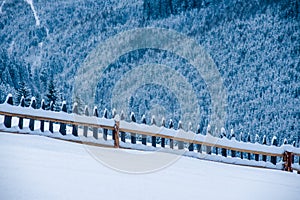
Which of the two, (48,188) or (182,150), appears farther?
(182,150)

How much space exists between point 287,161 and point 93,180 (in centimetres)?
765

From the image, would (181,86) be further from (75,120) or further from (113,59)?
(75,120)

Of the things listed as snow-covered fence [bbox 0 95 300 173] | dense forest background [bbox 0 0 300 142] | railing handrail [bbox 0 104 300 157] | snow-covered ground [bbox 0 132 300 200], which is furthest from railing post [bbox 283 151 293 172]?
dense forest background [bbox 0 0 300 142]

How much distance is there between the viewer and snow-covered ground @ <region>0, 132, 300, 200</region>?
15.2 ft

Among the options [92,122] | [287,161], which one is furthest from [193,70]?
[92,122]

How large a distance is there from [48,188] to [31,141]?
3.14 metres

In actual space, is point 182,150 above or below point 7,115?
below

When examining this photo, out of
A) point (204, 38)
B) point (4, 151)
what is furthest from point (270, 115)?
point (204, 38)

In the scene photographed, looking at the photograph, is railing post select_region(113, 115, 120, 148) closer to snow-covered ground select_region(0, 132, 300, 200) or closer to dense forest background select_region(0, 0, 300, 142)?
snow-covered ground select_region(0, 132, 300, 200)

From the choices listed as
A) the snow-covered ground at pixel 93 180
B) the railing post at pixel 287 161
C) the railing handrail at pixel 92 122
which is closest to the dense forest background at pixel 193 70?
the railing handrail at pixel 92 122

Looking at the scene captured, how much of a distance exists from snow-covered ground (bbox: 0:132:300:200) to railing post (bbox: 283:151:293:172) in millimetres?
3578

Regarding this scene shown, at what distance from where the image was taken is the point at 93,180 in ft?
17.3

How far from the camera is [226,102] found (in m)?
105

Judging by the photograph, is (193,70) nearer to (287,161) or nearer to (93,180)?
(287,161)
